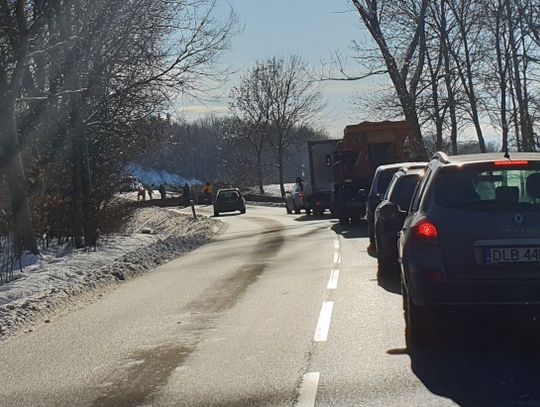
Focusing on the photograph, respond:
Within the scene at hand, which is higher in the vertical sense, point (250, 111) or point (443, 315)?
point (250, 111)

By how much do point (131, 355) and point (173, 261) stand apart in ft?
37.1

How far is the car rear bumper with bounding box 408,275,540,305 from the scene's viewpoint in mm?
6723

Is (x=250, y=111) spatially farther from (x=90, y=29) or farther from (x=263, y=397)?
(x=263, y=397)

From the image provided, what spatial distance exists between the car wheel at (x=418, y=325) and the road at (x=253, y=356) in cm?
15

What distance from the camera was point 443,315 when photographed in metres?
7.22

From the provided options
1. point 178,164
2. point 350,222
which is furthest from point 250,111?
point 178,164

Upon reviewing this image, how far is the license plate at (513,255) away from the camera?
264 inches

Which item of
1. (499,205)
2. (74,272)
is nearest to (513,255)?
(499,205)

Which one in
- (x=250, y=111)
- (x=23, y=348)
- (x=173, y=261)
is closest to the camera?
(x=23, y=348)

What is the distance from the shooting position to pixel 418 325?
7.35m

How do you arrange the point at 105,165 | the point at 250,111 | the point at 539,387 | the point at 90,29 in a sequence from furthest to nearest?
the point at 250,111, the point at 105,165, the point at 90,29, the point at 539,387

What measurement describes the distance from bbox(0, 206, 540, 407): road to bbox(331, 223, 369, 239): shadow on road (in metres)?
10.2

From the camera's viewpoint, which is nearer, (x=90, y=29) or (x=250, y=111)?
(x=90, y=29)

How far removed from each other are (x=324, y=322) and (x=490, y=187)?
276cm
